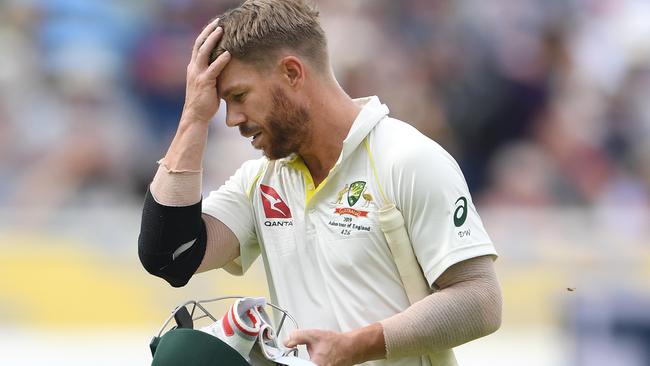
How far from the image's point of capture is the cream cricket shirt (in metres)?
3.52

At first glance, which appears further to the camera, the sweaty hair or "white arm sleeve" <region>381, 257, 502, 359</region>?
the sweaty hair

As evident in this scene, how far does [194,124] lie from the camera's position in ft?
12.3

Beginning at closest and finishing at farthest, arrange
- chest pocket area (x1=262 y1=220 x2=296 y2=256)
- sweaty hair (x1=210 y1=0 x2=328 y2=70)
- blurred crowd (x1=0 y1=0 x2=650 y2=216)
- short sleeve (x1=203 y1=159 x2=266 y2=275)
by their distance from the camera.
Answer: sweaty hair (x1=210 y1=0 x2=328 y2=70), chest pocket area (x1=262 y1=220 x2=296 y2=256), short sleeve (x1=203 y1=159 x2=266 y2=275), blurred crowd (x1=0 y1=0 x2=650 y2=216)

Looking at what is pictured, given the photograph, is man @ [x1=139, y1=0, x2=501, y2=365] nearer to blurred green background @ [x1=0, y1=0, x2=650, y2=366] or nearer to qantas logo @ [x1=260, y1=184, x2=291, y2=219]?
qantas logo @ [x1=260, y1=184, x2=291, y2=219]

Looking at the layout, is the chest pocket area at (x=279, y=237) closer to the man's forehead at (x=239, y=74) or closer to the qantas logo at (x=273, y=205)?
the qantas logo at (x=273, y=205)

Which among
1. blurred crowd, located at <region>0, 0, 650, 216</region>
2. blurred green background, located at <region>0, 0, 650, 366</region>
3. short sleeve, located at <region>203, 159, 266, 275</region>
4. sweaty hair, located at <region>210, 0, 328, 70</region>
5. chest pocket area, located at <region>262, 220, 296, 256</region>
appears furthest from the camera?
blurred crowd, located at <region>0, 0, 650, 216</region>

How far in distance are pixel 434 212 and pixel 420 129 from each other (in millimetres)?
4806

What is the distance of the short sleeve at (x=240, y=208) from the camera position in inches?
155

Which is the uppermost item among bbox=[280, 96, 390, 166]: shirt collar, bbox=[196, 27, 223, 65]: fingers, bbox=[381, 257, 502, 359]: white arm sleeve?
bbox=[196, 27, 223, 65]: fingers

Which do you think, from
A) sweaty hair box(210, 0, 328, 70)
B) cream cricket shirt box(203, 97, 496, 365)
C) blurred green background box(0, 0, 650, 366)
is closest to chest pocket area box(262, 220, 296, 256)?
cream cricket shirt box(203, 97, 496, 365)

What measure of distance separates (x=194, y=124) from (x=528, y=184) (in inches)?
194

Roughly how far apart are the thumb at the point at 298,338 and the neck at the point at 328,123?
59 centimetres

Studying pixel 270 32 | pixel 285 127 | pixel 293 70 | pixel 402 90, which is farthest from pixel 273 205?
pixel 402 90

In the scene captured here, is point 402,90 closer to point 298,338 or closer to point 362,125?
point 362,125
